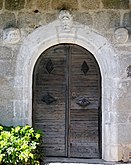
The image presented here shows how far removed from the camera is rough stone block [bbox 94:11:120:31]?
5230 mm

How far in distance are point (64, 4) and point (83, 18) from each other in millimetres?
334

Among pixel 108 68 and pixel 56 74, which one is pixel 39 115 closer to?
pixel 56 74

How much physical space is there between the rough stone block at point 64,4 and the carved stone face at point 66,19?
109mm

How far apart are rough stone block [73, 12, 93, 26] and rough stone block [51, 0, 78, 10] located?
0.42 feet

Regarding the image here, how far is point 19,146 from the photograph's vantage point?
439 cm

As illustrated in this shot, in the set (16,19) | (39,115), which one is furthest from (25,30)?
(39,115)

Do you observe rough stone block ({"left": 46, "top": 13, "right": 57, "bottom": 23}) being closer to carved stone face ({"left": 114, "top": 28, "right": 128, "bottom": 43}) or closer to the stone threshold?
carved stone face ({"left": 114, "top": 28, "right": 128, "bottom": 43})

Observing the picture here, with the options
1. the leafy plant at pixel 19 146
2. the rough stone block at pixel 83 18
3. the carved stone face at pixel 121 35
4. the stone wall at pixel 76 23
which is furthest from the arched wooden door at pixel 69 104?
the leafy plant at pixel 19 146

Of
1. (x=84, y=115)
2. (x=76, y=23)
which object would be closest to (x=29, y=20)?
(x=76, y=23)

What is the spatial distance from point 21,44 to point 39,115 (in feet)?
3.43

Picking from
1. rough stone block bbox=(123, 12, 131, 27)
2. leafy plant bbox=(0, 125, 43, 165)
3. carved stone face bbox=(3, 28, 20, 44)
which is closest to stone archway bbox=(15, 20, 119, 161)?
carved stone face bbox=(3, 28, 20, 44)

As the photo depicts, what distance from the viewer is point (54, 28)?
5.25m

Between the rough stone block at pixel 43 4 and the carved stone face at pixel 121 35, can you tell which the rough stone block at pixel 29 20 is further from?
the carved stone face at pixel 121 35

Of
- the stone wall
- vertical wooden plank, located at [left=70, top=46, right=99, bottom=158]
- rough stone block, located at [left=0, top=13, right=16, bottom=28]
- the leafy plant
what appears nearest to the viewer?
the leafy plant
